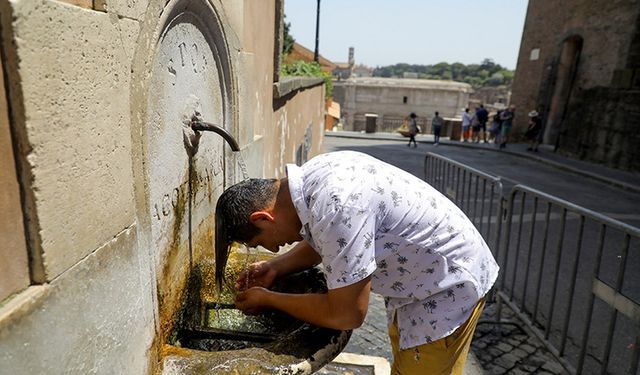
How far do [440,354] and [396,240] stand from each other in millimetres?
644

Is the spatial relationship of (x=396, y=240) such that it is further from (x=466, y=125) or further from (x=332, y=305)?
(x=466, y=125)

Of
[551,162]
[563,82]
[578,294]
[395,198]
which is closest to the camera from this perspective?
[395,198]

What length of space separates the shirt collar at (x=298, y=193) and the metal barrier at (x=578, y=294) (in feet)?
7.22

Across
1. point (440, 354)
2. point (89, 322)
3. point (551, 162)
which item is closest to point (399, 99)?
point (551, 162)

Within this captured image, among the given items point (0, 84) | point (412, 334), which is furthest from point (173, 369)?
point (0, 84)

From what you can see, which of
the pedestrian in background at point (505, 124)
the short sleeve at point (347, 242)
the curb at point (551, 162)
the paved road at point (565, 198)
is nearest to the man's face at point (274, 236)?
the short sleeve at point (347, 242)

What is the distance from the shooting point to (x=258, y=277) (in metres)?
2.25

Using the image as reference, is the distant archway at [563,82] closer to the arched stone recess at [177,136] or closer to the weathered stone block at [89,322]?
the arched stone recess at [177,136]

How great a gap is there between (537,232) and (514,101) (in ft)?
50.3

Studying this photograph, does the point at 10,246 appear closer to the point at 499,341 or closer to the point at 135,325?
the point at 135,325

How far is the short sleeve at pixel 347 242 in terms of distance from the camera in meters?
1.50

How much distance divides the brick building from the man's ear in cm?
1363

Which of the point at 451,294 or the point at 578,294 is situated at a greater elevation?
the point at 451,294

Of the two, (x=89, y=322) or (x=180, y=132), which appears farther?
(x=180, y=132)
